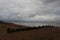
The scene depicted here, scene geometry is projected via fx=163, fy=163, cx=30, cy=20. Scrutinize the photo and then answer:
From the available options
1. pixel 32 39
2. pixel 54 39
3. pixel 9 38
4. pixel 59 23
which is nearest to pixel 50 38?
pixel 54 39

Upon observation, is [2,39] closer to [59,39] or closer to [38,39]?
[38,39]

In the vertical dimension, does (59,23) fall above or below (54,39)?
above

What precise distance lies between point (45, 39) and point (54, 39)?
2.57 ft

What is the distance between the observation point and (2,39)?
1330 cm

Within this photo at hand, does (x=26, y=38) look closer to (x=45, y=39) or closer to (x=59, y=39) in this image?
(x=45, y=39)

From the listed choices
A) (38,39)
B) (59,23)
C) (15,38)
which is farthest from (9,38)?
(59,23)

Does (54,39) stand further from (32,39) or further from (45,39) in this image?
(32,39)

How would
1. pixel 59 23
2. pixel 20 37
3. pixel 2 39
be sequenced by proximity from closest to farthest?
pixel 2 39
pixel 20 37
pixel 59 23

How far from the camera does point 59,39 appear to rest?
44.7ft

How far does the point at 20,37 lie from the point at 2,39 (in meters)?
1.70

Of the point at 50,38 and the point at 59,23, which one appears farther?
the point at 59,23

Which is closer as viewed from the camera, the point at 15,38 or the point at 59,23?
the point at 15,38

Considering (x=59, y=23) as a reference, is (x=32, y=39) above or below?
below

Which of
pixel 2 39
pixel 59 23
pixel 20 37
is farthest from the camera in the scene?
pixel 59 23
